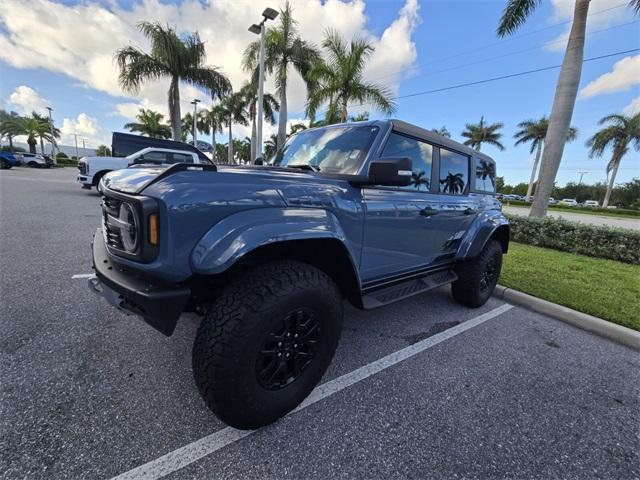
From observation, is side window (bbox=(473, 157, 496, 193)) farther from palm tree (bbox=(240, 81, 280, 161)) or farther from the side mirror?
palm tree (bbox=(240, 81, 280, 161))

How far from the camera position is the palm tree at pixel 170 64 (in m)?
16.4

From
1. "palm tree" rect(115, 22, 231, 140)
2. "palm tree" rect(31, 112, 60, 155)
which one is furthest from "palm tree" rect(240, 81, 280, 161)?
"palm tree" rect(31, 112, 60, 155)

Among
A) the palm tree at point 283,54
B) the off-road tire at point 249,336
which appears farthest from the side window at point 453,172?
the palm tree at point 283,54

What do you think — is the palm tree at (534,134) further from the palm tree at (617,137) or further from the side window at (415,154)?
the side window at (415,154)

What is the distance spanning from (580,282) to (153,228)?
5.73 meters

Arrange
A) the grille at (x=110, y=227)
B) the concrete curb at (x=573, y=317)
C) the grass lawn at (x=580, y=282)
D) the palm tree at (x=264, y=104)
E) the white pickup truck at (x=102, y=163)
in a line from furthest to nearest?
1. the palm tree at (x=264, y=104)
2. the white pickup truck at (x=102, y=163)
3. the grass lawn at (x=580, y=282)
4. the concrete curb at (x=573, y=317)
5. the grille at (x=110, y=227)

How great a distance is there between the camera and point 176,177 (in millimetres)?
1602

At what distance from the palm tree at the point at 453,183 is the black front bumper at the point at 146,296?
274cm

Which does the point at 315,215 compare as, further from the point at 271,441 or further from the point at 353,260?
the point at 271,441

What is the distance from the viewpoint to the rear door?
7.84ft

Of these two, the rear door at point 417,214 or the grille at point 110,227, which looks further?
the rear door at point 417,214

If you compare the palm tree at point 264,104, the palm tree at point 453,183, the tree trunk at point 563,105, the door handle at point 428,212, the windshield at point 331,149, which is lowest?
the door handle at point 428,212

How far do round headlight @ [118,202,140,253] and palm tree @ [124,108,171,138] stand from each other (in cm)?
4401

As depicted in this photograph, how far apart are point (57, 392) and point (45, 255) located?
3.29 m
